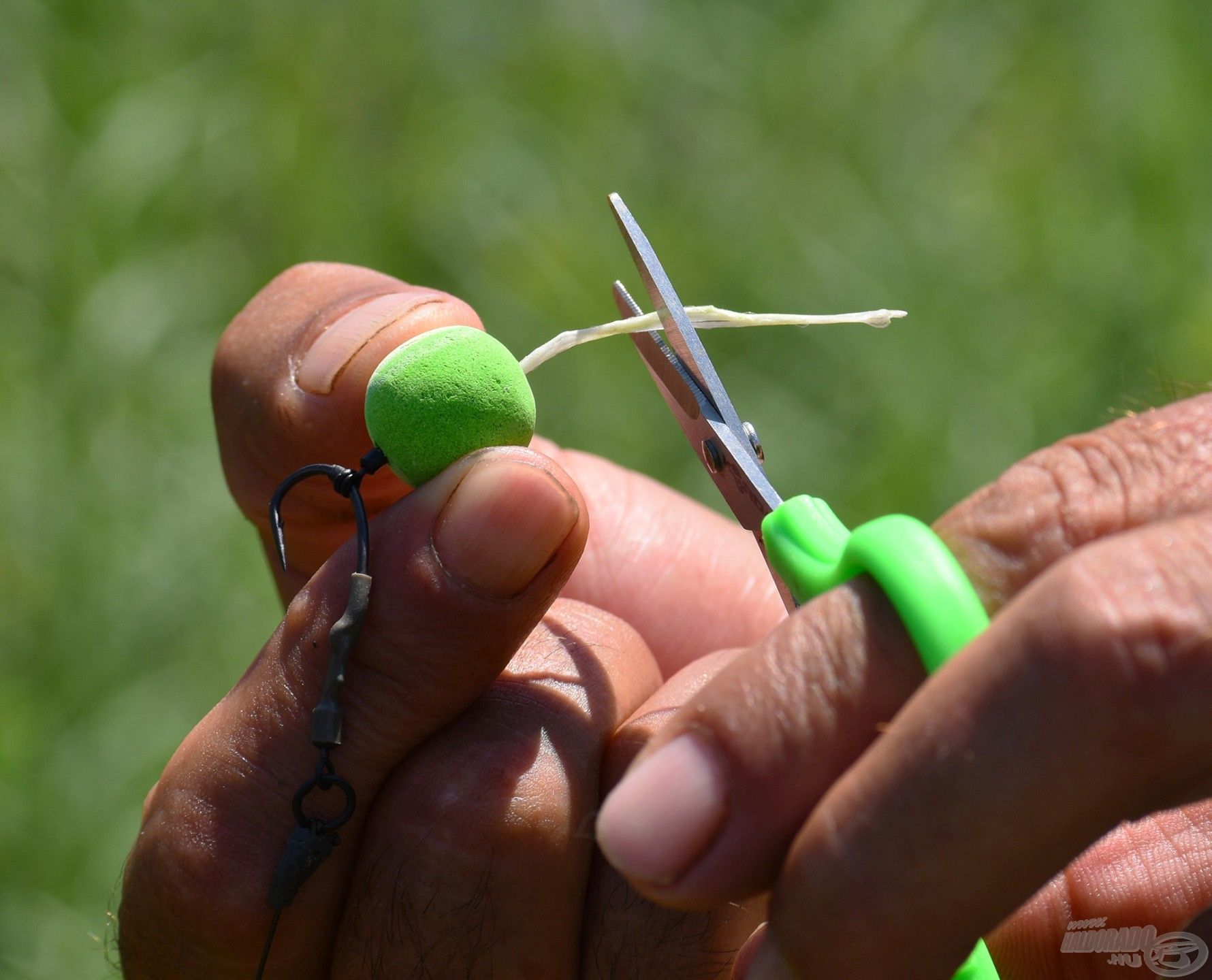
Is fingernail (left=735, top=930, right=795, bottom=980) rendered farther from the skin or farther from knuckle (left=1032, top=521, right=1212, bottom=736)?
knuckle (left=1032, top=521, right=1212, bottom=736)

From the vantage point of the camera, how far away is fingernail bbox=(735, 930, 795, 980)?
3.17ft

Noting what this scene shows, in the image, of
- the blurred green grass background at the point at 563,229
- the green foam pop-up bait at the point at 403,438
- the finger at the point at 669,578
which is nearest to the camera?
the green foam pop-up bait at the point at 403,438

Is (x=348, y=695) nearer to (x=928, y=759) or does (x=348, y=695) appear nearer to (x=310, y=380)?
(x=310, y=380)

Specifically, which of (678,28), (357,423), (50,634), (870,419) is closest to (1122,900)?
(357,423)

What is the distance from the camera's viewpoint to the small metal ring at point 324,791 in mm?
1293

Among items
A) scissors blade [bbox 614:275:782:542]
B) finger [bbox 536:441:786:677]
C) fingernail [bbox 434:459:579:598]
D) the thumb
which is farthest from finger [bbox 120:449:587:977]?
finger [bbox 536:441:786:677]

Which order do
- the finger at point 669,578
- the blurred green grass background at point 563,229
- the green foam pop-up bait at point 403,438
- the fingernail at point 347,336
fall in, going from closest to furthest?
1. the green foam pop-up bait at point 403,438
2. the fingernail at point 347,336
3. the finger at point 669,578
4. the blurred green grass background at point 563,229

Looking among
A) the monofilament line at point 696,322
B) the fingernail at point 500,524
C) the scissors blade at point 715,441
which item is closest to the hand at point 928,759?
the scissors blade at point 715,441

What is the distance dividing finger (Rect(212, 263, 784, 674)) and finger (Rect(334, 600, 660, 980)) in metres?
0.42

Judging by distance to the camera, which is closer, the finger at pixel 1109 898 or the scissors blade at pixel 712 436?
the scissors blade at pixel 712 436

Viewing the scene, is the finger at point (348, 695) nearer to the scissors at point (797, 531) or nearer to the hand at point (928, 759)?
the scissors at point (797, 531)

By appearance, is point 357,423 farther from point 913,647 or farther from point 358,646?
point 913,647

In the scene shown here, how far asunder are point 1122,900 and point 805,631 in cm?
74

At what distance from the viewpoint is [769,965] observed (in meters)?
0.98
